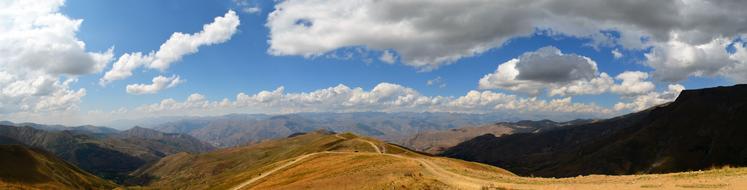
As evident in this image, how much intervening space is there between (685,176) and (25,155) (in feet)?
747

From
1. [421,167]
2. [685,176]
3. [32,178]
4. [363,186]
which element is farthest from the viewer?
[32,178]

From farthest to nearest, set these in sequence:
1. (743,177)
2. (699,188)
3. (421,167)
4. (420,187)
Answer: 1. (421,167)
2. (420,187)
3. (743,177)
4. (699,188)

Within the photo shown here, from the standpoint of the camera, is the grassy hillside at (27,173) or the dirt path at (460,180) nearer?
the dirt path at (460,180)

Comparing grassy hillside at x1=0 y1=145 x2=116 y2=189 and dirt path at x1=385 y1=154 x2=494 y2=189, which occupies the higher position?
dirt path at x1=385 y1=154 x2=494 y2=189

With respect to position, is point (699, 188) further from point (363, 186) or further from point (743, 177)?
point (363, 186)

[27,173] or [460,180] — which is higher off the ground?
[460,180]

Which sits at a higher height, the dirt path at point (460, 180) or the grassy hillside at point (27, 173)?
the dirt path at point (460, 180)

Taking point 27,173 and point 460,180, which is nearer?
point 460,180

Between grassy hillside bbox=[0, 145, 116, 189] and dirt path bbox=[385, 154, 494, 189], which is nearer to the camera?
dirt path bbox=[385, 154, 494, 189]

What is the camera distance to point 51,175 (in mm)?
188250

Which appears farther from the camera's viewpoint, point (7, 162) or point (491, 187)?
point (7, 162)

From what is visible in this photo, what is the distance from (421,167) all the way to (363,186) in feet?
53.5

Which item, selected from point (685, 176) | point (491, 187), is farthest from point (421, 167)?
point (685, 176)

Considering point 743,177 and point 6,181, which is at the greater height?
point 743,177
